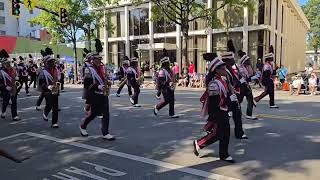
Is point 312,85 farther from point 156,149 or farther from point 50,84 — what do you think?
point 156,149

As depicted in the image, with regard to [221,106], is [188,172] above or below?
below

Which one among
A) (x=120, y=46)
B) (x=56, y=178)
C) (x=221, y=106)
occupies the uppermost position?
(x=120, y=46)

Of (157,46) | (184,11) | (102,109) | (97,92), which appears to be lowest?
(102,109)

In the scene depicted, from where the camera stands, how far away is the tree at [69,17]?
1320 inches

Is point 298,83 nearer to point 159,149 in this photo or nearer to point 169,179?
point 159,149

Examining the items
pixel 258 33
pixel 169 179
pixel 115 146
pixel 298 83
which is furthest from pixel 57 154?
pixel 258 33

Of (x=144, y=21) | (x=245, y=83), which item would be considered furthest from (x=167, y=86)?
(x=144, y=21)

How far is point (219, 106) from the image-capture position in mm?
7152

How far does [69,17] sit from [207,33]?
11.2m

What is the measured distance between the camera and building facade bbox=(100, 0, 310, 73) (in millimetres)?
32344

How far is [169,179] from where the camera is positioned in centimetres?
627

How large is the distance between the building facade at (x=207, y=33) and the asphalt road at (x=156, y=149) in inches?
733

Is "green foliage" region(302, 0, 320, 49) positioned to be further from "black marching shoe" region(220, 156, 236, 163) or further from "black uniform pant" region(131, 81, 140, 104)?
"black marching shoe" region(220, 156, 236, 163)

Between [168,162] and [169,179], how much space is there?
3.17 feet
